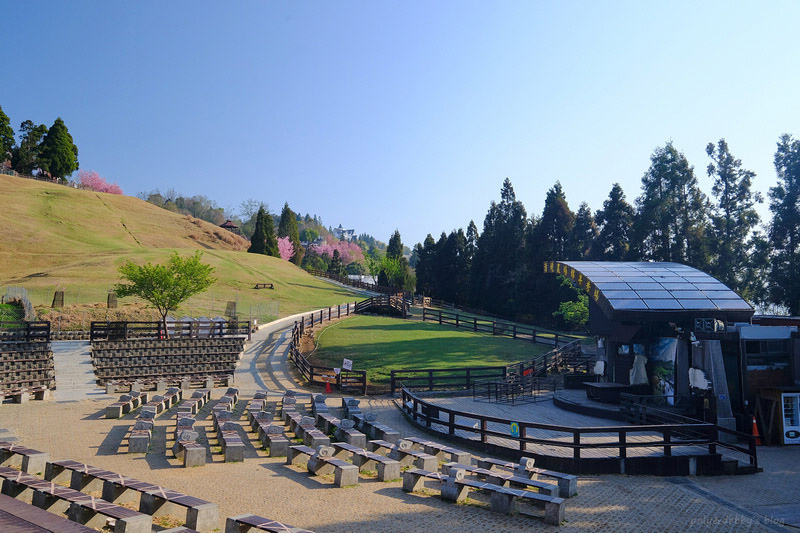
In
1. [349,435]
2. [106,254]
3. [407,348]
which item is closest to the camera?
[349,435]

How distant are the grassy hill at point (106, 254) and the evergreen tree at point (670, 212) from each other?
30.9 metres

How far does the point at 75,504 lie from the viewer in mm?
7637

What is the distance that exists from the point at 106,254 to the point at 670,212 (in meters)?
57.3

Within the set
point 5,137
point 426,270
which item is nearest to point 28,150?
point 5,137

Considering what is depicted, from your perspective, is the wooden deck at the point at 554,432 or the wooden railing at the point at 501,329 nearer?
the wooden deck at the point at 554,432

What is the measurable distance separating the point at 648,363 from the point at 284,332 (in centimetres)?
2523

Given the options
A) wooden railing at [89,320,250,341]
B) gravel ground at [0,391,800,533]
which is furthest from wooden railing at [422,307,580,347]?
gravel ground at [0,391,800,533]

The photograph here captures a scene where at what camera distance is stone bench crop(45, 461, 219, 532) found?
777 cm

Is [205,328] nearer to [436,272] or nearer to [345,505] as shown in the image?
[345,505]

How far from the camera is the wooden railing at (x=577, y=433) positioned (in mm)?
Answer: 12586

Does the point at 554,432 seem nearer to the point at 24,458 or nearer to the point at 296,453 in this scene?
the point at 296,453

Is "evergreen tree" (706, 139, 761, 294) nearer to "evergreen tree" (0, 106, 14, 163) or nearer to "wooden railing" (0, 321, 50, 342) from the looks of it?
"wooden railing" (0, 321, 50, 342)

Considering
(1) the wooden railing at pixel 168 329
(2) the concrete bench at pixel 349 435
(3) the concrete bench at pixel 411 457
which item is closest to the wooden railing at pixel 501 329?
(1) the wooden railing at pixel 168 329

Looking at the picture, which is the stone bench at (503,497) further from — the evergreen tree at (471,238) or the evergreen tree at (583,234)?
the evergreen tree at (471,238)
